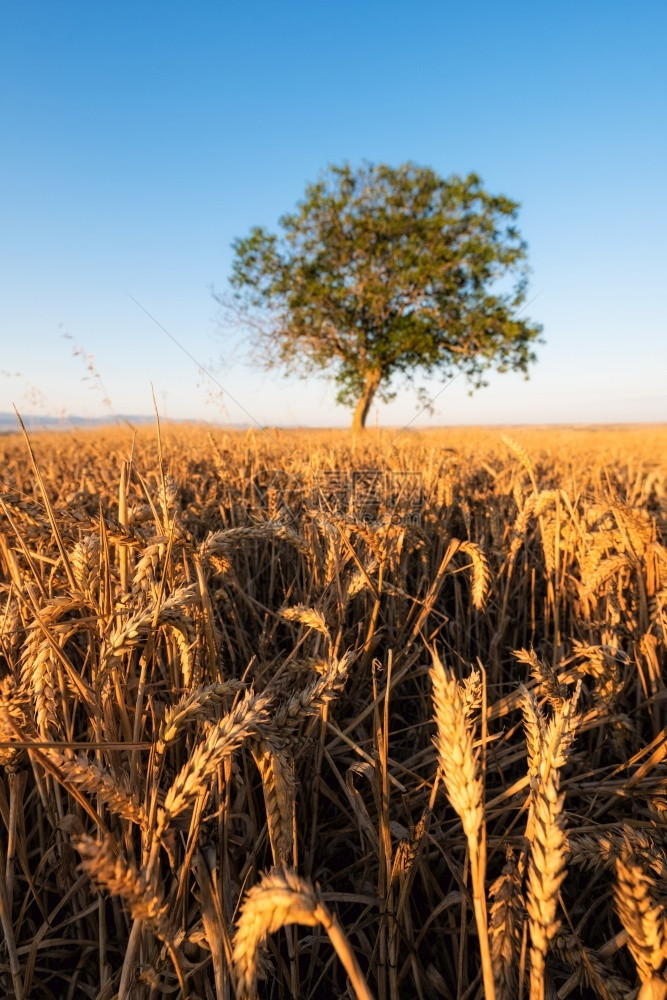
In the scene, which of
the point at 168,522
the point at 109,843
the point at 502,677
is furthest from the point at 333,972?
the point at 502,677

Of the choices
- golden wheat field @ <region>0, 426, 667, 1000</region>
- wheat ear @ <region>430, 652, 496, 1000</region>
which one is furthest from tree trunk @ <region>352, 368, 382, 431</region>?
wheat ear @ <region>430, 652, 496, 1000</region>

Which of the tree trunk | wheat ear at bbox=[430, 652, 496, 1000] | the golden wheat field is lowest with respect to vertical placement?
the golden wheat field

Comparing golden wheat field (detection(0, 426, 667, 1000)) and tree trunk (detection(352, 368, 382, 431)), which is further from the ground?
tree trunk (detection(352, 368, 382, 431))

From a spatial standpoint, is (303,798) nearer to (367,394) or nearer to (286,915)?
(286,915)

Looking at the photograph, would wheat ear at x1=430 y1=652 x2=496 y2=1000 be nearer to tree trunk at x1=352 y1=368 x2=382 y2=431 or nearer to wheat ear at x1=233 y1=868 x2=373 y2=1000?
wheat ear at x1=233 y1=868 x2=373 y2=1000

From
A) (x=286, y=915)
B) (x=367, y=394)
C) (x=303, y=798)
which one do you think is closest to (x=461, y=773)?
(x=286, y=915)

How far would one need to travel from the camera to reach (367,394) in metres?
19.0

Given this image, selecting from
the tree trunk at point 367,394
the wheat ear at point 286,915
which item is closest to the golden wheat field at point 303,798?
the wheat ear at point 286,915

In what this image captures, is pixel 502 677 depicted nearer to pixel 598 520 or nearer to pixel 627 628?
pixel 627 628

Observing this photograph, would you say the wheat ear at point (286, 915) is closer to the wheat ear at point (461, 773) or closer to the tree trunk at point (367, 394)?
the wheat ear at point (461, 773)

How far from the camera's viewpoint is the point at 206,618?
2.87 ft

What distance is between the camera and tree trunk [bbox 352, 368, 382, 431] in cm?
1846

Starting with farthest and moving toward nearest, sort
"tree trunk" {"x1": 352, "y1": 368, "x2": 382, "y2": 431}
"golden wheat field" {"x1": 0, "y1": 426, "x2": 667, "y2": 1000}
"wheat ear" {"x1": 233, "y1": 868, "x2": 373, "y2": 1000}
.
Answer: "tree trunk" {"x1": 352, "y1": 368, "x2": 382, "y2": 431}, "golden wheat field" {"x1": 0, "y1": 426, "x2": 667, "y2": 1000}, "wheat ear" {"x1": 233, "y1": 868, "x2": 373, "y2": 1000}

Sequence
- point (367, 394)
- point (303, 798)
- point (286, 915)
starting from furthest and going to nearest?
1. point (367, 394)
2. point (303, 798)
3. point (286, 915)
